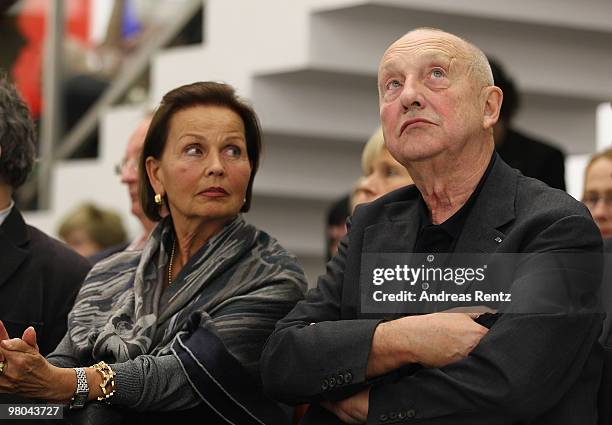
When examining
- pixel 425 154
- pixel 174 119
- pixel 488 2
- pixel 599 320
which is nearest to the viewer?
pixel 599 320

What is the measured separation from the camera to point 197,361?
2.93m

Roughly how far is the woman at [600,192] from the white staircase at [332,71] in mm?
1314

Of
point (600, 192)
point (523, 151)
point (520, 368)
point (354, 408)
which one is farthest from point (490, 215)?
point (523, 151)

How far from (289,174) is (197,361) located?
299 cm

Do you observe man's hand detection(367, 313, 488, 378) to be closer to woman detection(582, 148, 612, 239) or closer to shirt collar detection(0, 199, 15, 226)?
shirt collar detection(0, 199, 15, 226)

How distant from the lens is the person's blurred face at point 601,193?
12.6 feet

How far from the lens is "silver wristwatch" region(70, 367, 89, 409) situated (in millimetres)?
2859

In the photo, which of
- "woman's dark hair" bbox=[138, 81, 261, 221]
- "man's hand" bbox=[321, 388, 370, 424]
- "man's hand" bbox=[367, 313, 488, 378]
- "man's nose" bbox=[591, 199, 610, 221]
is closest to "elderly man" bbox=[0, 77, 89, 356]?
"woman's dark hair" bbox=[138, 81, 261, 221]

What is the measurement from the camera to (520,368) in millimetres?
2408

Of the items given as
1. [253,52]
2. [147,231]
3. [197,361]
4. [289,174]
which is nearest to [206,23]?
[253,52]

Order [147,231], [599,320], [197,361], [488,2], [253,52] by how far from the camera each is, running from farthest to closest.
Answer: [253,52], [488,2], [147,231], [197,361], [599,320]

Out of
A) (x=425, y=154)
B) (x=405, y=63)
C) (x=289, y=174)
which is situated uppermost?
(x=405, y=63)

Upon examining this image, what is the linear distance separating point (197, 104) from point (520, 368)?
1.19 m

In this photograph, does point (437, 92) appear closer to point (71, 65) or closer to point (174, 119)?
point (174, 119)
